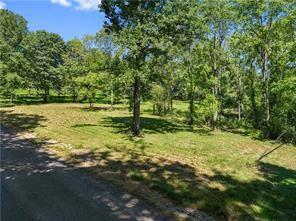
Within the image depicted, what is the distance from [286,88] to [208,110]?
7.57m

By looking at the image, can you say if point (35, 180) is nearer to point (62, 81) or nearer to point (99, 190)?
point (99, 190)

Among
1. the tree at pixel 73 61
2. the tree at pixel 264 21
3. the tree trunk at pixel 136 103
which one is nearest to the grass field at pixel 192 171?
the tree trunk at pixel 136 103

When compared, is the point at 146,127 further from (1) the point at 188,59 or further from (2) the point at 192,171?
(2) the point at 192,171

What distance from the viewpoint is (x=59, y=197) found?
8.20 m

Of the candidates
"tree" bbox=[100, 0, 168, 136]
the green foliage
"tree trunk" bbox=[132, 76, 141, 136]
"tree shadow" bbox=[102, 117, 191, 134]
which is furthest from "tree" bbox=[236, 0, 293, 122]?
the green foliage

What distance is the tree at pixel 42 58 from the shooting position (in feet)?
167

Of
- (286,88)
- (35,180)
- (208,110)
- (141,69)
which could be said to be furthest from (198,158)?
(208,110)

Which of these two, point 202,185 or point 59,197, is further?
point 202,185

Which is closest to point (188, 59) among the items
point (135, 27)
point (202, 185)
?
point (135, 27)

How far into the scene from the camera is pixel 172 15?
1898cm

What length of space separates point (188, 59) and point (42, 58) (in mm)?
30221

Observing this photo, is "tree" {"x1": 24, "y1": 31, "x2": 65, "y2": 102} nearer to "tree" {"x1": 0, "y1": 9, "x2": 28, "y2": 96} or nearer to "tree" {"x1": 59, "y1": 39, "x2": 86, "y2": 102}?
"tree" {"x1": 0, "y1": 9, "x2": 28, "y2": 96}

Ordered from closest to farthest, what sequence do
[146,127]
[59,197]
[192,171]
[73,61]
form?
[59,197] < [192,171] < [146,127] < [73,61]

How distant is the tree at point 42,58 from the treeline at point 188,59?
174 mm
